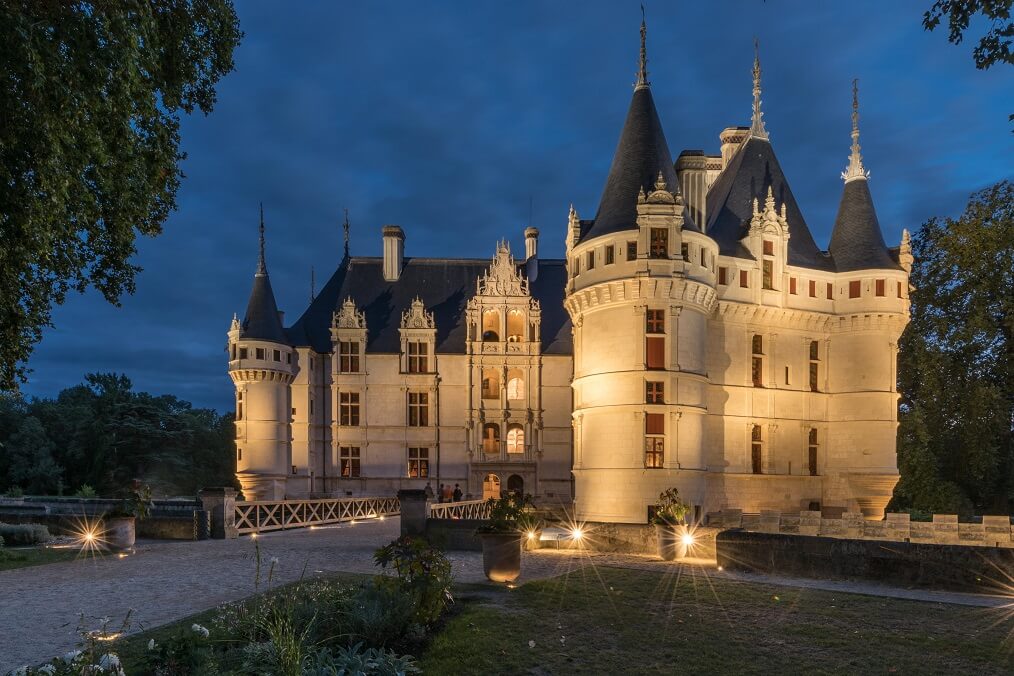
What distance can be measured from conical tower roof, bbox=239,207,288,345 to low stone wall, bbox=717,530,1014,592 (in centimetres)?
2629

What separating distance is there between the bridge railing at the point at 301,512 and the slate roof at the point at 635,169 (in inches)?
538

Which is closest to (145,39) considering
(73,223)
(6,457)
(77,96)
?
(77,96)

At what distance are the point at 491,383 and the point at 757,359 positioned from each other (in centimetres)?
1445

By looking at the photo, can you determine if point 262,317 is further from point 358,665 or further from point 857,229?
point 358,665

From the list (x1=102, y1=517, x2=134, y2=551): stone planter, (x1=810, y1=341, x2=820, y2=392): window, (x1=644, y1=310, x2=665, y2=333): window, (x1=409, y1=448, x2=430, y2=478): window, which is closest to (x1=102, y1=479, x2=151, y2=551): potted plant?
(x1=102, y1=517, x2=134, y2=551): stone planter

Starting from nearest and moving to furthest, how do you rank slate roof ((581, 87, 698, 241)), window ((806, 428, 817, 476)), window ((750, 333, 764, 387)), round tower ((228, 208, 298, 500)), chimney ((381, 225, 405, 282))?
1. slate roof ((581, 87, 698, 241))
2. window ((750, 333, 764, 387))
3. window ((806, 428, 817, 476))
4. round tower ((228, 208, 298, 500))
5. chimney ((381, 225, 405, 282))

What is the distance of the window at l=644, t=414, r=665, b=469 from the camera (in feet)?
76.7

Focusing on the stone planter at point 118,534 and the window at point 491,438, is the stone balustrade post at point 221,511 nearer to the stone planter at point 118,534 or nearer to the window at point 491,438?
the stone planter at point 118,534

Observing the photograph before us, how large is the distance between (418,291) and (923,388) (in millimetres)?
26360

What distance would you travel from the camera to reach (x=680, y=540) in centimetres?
1705

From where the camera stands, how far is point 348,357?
36.7m

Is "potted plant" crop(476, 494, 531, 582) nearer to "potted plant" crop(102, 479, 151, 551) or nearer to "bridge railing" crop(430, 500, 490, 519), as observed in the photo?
"bridge railing" crop(430, 500, 490, 519)

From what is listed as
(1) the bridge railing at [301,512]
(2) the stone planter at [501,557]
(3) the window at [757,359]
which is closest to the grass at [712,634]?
(2) the stone planter at [501,557]

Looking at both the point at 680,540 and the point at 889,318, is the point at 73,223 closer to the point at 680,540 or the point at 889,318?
the point at 680,540
